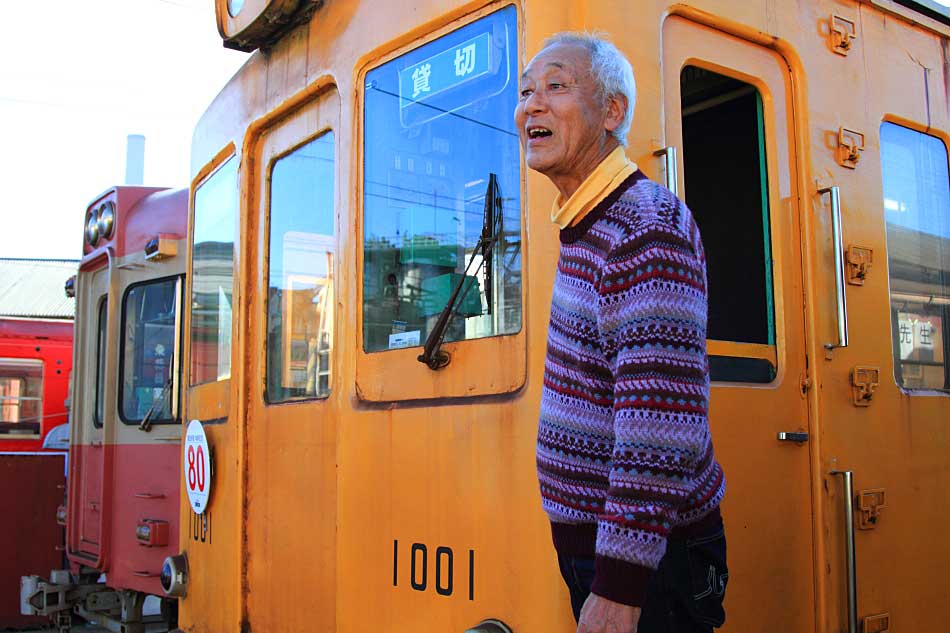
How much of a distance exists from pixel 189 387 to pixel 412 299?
2014mm

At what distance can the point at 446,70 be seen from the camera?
108 inches

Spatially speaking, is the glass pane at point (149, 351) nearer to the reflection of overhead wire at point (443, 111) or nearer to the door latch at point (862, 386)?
the reflection of overhead wire at point (443, 111)

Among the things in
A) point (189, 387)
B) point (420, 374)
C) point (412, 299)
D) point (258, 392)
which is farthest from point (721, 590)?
point (189, 387)

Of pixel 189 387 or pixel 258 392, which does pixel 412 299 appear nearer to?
pixel 258 392

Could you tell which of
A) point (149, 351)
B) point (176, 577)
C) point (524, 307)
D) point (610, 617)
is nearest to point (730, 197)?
point (524, 307)

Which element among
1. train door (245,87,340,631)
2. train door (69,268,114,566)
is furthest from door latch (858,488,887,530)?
train door (69,268,114,566)

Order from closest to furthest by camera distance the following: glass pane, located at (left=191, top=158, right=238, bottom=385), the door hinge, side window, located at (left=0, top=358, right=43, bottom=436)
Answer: the door hinge < glass pane, located at (left=191, top=158, right=238, bottom=385) < side window, located at (left=0, top=358, right=43, bottom=436)

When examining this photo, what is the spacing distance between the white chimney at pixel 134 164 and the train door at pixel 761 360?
13.7 meters

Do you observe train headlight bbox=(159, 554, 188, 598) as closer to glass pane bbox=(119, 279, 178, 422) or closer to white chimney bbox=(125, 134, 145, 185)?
glass pane bbox=(119, 279, 178, 422)

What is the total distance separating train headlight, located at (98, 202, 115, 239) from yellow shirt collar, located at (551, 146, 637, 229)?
5483mm

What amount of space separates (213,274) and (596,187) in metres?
2.71

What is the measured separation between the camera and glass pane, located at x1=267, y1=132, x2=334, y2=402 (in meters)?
3.30

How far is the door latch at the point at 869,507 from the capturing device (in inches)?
110

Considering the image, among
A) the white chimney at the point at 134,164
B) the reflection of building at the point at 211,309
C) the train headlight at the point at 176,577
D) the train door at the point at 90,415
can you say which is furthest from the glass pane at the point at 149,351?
the white chimney at the point at 134,164
